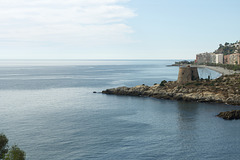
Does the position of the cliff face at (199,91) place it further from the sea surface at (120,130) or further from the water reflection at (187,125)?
the water reflection at (187,125)

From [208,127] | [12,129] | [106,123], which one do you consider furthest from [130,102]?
[12,129]

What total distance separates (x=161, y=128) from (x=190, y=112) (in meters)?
14.6

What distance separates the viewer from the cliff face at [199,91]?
70.1 metres

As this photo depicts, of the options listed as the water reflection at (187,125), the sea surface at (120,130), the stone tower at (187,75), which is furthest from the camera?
the stone tower at (187,75)

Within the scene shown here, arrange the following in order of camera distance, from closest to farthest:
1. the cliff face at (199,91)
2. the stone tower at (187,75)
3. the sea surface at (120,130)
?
1. the sea surface at (120,130)
2. the cliff face at (199,91)
3. the stone tower at (187,75)

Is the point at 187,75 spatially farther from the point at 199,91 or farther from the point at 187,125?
the point at 187,125

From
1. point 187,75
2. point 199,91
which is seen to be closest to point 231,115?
point 199,91

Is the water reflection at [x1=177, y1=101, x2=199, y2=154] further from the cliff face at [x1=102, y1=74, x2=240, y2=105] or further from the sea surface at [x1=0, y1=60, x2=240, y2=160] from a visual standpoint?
the cliff face at [x1=102, y1=74, x2=240, y2=105]

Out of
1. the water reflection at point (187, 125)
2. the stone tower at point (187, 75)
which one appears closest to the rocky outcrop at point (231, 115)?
the water reflection at point (187, 125)

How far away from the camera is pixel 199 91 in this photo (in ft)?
249

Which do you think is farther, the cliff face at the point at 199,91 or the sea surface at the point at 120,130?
the cliff face at the point at 199,91

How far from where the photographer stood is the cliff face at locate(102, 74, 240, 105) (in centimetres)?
7012

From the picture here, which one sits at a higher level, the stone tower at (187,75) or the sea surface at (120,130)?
the stone tower at (187,75)

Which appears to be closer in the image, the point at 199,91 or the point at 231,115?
the point at 231,115
